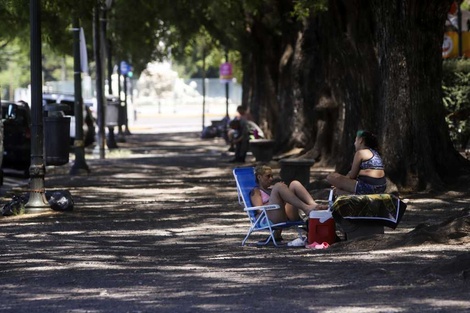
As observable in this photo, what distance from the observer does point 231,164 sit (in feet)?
106

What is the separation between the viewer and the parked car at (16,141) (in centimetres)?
2930

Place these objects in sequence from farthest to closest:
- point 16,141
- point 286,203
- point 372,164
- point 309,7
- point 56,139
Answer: point 16,141 → point 309,7 → point 56,139 → point 372,164 → point 286,203

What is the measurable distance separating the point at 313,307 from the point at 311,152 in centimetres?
1994

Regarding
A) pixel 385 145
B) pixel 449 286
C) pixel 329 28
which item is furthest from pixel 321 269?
pixel 329 28

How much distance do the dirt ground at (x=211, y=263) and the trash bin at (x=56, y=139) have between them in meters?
0.80

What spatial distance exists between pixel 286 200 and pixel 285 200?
19 mm

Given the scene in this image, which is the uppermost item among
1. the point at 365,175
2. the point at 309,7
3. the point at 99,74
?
the point at 309,7

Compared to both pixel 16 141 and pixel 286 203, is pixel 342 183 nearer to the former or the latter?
pixel 286 203

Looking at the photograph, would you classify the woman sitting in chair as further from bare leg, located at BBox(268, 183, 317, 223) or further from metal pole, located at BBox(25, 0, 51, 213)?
metal pole, located at BBox(25, 0, 51, 213)

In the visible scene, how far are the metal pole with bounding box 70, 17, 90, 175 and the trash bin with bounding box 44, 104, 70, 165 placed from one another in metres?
6.01

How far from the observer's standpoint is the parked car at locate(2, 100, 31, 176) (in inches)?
1153

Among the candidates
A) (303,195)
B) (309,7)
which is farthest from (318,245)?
(309,7)

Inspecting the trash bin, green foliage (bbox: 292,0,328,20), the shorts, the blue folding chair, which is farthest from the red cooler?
green foliage (bbox: 292,0,328,20)

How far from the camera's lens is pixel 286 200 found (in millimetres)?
14672
